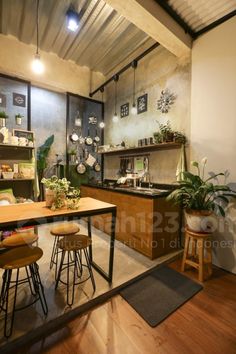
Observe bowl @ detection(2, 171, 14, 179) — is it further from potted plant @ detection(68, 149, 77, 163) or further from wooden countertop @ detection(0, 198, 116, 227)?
wooden countertop @ detection(0, 198, 116, 227)

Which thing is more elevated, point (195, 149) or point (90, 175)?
point (195, 149)

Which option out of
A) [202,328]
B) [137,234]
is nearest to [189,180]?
[137,234]

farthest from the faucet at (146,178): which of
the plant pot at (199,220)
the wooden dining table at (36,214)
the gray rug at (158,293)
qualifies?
the wooden dining table at (36,214)

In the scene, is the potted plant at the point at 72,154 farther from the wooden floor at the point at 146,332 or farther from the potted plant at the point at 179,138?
the wooden floor at the point at 146,332

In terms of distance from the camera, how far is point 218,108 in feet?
7.64

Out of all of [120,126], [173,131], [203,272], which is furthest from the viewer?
[120,126]

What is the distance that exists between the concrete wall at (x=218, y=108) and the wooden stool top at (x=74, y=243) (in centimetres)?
175

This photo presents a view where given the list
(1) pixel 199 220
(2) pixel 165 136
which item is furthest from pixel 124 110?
(1) pixel 199 220

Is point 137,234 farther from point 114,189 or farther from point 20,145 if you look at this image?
point 20,145

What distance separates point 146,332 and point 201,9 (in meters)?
3.46

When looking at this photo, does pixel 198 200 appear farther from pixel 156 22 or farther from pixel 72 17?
pixel 72 17

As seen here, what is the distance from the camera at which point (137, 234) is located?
2.58 m

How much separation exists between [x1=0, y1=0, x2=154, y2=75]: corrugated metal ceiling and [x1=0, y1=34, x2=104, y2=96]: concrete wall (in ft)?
0.42

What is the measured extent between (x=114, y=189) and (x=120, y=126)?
5.47ft
